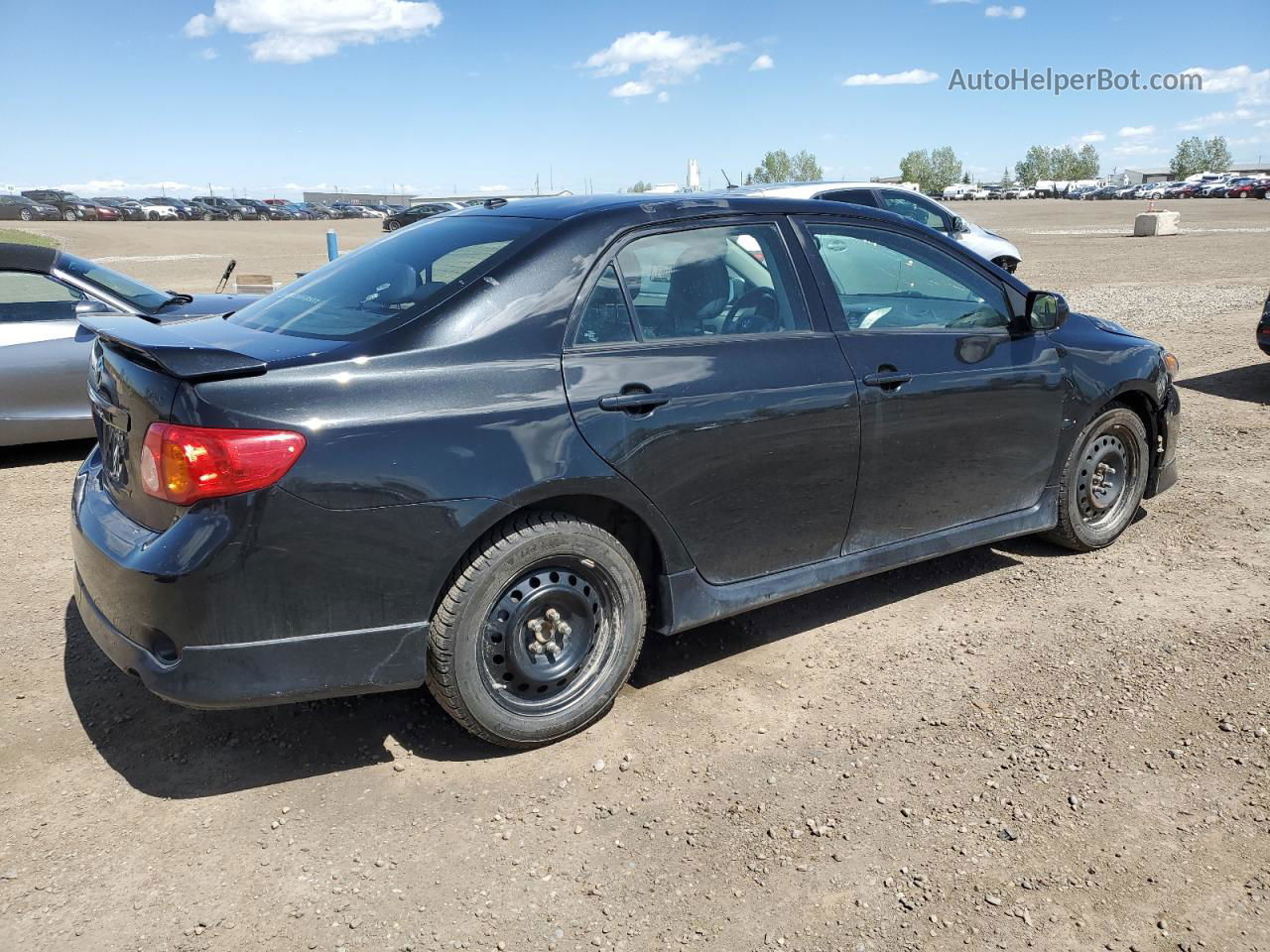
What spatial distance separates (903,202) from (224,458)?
1228 centimetres

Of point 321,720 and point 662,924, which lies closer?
point 662,924

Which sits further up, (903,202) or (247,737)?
(903,202)

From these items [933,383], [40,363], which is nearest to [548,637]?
[933,383]

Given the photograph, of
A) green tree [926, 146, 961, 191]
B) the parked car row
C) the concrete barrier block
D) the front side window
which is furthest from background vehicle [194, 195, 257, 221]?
green tree [926, 146, 961, 191]

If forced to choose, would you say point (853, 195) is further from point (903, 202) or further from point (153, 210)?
point (153, 210)

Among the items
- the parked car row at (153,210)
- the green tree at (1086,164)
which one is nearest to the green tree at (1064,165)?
the green tree at (1086,164)

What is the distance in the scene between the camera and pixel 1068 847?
280cm

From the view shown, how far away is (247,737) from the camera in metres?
3.42

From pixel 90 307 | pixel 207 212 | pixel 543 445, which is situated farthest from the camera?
pixel 207 212

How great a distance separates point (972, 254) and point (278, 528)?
3.12 metres

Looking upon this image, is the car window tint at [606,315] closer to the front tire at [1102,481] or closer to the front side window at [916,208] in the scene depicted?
the front tire at [1102,481]

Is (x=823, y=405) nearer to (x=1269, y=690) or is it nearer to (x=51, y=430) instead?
(x=1269, y=690)

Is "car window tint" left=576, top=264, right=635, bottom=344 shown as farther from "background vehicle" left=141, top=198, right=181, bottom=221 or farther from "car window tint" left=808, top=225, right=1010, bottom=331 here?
"background vehicle" left=141, top=198, right=181, bottom=221

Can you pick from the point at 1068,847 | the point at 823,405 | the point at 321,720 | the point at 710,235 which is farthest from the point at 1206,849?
the point at 321,720
